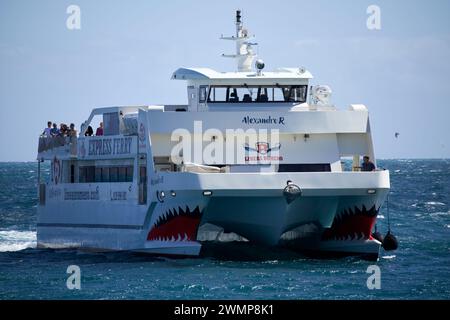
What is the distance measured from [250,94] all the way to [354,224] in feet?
14.9

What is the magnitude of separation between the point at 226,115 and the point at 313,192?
11.1 ft

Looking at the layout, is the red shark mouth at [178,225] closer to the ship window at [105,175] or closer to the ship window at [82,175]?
the ship window at [105,175]

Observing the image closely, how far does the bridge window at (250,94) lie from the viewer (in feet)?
123

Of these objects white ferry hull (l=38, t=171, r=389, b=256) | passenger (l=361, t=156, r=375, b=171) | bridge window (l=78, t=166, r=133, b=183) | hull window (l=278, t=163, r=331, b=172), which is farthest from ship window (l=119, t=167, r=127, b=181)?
passenger (l=361, t=156, r=375, b=171)

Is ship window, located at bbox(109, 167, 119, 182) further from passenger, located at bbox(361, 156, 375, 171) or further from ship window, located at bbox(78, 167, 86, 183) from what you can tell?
passenger, located at bbox(361, 156, 375, 171)

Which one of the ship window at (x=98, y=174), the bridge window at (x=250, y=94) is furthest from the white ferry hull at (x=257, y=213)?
the bridge window at (x=250, y=94)

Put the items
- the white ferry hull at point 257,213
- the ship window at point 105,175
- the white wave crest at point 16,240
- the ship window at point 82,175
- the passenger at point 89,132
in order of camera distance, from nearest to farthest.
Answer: the white ferry hull at point 257,213
the ship window at point 105,175
the ship window at point 82,175
the passenger at point 89,132
the white wave crest at point 16,240

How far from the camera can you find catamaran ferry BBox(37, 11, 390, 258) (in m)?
34.7

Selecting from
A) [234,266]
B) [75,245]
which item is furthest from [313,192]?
[75,245]

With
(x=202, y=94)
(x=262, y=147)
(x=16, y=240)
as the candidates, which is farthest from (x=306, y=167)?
(x=16, y=240)

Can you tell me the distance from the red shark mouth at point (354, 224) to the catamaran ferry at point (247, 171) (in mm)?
27

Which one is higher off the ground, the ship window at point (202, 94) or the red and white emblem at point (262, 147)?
the ship window at point (202, 94)

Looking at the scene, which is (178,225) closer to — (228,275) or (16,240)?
(228,275)
